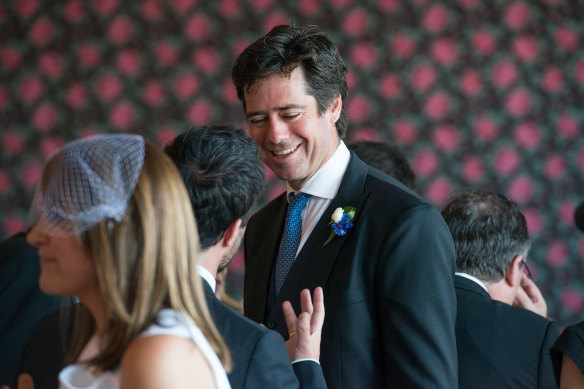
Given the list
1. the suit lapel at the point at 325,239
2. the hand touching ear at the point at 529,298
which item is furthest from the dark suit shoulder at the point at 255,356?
the hand touching ear at the point at 529,298

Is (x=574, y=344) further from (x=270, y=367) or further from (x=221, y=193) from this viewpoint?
(x=221, y=193)

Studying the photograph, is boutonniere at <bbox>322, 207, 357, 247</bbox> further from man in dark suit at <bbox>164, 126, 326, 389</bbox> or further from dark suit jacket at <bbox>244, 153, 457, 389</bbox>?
man in dark suit at <bbox>164, 126, 326, 389</bbox>

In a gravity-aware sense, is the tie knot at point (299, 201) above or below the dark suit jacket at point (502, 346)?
above

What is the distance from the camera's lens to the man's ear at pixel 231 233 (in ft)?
5.69

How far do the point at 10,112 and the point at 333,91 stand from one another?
3.19 metres

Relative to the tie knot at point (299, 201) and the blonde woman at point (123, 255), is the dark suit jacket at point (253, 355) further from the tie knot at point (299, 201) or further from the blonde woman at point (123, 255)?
the tie knot at point (299, 201)

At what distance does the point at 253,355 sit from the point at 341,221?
2.17ft

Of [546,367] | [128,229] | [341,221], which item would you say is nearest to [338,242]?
[341,221]

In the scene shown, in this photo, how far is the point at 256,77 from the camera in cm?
218

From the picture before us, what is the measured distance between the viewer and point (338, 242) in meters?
2.05

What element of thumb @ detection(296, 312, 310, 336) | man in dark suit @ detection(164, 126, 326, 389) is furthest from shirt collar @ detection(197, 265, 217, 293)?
thumb @ detection(296, 312, 310, 336)

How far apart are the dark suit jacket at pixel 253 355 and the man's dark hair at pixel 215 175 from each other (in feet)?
0.72

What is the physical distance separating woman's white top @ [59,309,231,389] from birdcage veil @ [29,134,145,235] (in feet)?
0.59

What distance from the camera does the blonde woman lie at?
1175mm
